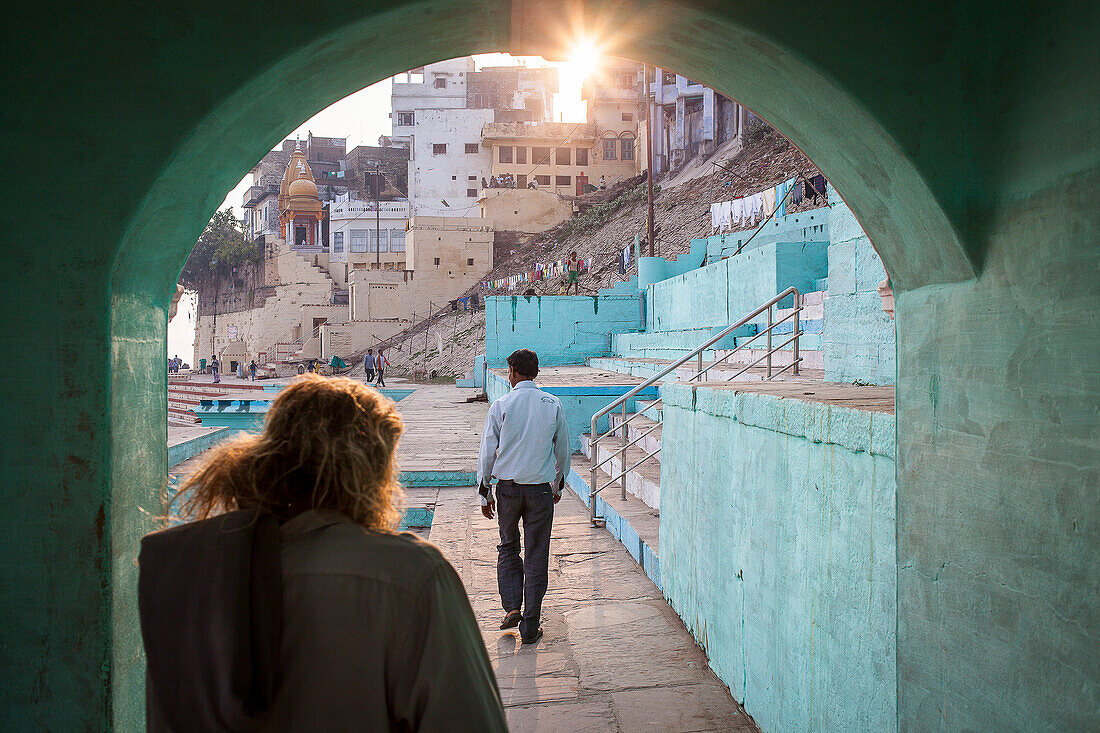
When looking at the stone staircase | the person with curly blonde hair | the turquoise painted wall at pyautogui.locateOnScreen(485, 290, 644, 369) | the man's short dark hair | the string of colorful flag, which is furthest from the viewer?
the string of colorful flag

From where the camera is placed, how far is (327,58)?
8.14 ft

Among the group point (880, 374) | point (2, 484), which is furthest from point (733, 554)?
point (2, 484)

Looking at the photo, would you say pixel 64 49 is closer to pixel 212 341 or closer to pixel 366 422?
pixel 366 422

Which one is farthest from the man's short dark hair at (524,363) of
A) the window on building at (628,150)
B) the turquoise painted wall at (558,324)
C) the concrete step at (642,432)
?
the window on building at (628,150)

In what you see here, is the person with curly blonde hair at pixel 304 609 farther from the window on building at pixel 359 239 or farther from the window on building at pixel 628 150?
the window on building at pixel 359 239

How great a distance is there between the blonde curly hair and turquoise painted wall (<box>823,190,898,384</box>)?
12.7 ft

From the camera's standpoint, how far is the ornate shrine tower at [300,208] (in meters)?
54.8

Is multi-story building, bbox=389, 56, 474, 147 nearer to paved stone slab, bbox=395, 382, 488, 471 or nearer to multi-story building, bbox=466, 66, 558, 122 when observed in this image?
multi-story building, bbox=466, 66, 558, 122

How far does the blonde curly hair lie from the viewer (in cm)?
148

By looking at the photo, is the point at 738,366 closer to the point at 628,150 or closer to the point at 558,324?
the point at 558,324

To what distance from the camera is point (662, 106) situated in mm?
45031

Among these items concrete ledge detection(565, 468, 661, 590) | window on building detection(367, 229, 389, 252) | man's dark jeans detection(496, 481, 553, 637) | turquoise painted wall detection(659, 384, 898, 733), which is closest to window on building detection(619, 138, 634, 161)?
window on building detection(367, 229, 389, 252)

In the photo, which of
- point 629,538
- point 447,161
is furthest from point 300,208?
point 629,538

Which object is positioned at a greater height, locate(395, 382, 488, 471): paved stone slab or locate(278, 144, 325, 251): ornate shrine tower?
locate(278, 144, 325, 251): ornate shrine tower
